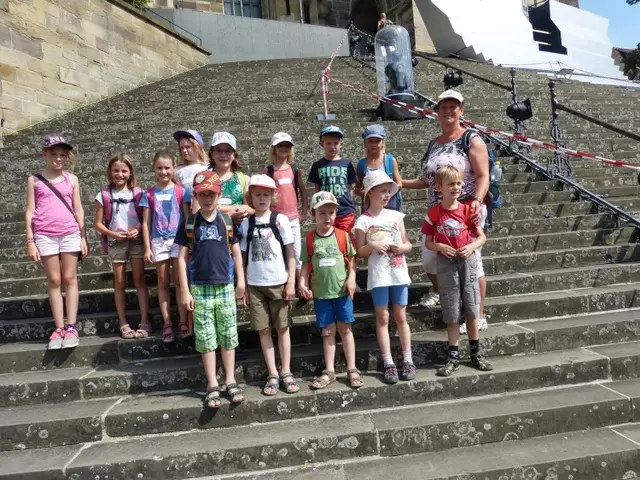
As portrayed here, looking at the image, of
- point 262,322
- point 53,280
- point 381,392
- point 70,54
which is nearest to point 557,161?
point 381,392

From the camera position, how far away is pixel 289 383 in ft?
9.62

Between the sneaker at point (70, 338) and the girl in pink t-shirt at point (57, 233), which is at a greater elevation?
the girl in pink t-shirt at point (57, 233)

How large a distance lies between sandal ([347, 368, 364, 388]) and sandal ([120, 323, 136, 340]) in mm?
1692

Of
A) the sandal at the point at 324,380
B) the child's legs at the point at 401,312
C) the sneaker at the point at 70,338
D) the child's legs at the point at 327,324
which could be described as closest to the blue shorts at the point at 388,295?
the child's legs at the point at 401,312

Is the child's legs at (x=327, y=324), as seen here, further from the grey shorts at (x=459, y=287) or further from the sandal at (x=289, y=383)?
the grey shorts at (x=459, y=287)

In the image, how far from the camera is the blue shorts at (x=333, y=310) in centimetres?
303

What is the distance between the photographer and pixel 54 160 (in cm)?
347

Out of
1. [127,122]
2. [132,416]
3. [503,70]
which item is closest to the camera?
[132,416]

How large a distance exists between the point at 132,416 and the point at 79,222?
62.4 inches

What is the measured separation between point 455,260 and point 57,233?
9.39ft

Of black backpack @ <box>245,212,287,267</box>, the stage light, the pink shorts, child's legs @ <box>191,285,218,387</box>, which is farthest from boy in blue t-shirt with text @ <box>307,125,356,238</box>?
the stage light

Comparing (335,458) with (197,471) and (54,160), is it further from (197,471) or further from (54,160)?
(54,160)

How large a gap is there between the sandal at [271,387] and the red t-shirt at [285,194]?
3.79 ft

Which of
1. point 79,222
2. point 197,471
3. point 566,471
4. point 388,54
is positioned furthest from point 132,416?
point 388,54
